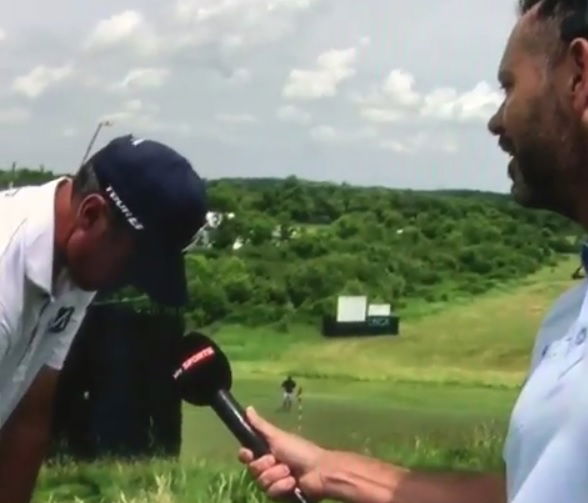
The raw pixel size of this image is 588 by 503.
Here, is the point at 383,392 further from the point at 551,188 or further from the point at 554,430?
the point at 554,430

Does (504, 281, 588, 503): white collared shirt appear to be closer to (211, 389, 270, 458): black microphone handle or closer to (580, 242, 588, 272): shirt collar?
(580, 242, 588, 272): shirt collar

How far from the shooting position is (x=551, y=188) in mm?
1217

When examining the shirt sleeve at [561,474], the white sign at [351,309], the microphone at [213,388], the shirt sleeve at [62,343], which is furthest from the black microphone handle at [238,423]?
the white sign at [351,309]

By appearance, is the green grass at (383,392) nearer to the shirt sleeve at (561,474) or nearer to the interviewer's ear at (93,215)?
the interviewer's ear at (93,215)

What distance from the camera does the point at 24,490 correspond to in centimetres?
243

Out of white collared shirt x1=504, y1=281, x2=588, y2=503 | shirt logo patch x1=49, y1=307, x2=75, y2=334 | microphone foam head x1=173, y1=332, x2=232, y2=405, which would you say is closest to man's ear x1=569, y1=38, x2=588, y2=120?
white collared shirt x1=504, y1=281, x2=588, y2=503

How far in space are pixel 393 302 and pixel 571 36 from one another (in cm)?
253

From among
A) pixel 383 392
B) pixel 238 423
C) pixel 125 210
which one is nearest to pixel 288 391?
pixel 383 392

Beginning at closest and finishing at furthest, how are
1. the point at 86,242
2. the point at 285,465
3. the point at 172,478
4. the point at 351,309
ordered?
the point at 285,465, the point at 86,242, the point at 172,478, the point at 351,309

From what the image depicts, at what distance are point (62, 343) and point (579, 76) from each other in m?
1.34

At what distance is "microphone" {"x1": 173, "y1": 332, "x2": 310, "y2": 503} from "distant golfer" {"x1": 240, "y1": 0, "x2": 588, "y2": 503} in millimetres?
623

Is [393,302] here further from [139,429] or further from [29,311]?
[29,311]

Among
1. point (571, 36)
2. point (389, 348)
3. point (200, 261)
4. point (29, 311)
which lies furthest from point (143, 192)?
point (389, 348)

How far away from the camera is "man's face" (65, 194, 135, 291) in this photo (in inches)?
80.0
